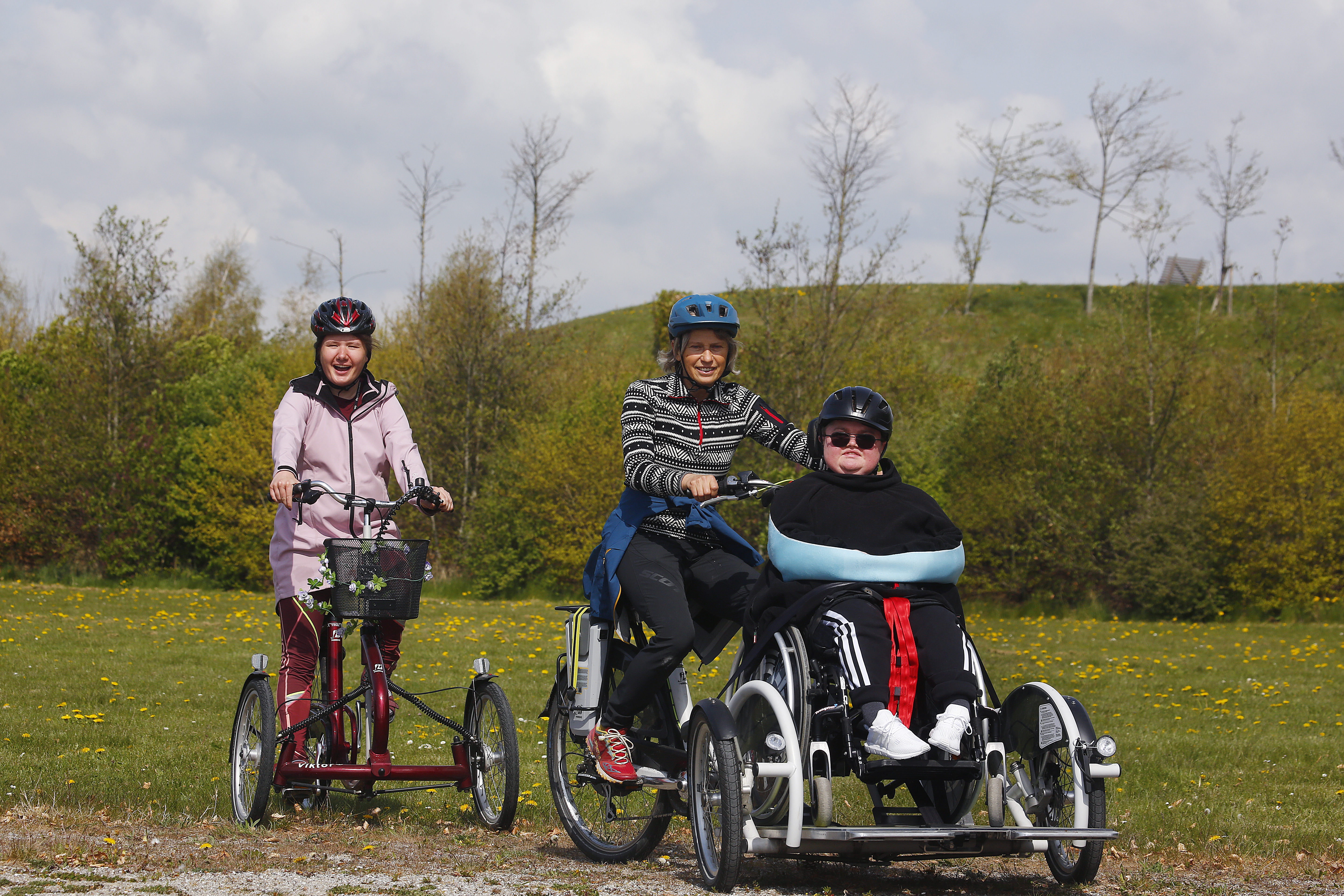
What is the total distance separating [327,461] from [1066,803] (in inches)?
137

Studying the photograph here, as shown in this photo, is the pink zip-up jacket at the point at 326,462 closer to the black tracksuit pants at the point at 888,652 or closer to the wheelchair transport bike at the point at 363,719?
the wheelchair transport bike at the point at 363,719

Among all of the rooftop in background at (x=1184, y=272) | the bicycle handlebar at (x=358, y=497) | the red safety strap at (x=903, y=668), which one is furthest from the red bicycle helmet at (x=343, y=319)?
the rooftop in background at (x=1184, y=272)

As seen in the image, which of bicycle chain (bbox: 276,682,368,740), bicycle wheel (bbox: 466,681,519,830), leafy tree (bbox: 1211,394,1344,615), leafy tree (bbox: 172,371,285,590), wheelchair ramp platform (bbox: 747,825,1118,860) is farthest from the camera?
leafy tree (bbox: 172,371,285,590)

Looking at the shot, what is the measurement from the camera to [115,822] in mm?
5359

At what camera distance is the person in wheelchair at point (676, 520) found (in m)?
4.68

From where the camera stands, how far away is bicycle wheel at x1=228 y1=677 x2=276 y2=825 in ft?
17.4

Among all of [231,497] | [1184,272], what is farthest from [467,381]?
[1184,272]

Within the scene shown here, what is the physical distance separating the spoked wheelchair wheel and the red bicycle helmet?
2555 millimetres

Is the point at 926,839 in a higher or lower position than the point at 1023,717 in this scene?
lower

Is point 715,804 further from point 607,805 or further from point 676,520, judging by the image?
point 676,520

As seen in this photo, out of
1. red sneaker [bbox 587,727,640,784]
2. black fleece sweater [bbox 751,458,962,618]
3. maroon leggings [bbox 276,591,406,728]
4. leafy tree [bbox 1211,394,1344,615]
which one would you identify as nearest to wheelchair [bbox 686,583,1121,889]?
black fleece sweater [bbox 751,458,962,618]

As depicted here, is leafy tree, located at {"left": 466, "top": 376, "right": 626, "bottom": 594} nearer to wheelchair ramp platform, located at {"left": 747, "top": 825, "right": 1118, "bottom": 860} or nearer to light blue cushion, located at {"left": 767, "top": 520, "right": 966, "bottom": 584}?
light blue cushion, located at {"left": 767, "top": 520, "right": 966, "bottom": 584}

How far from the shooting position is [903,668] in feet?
12.9

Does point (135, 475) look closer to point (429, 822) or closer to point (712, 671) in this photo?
point (712, 671)
